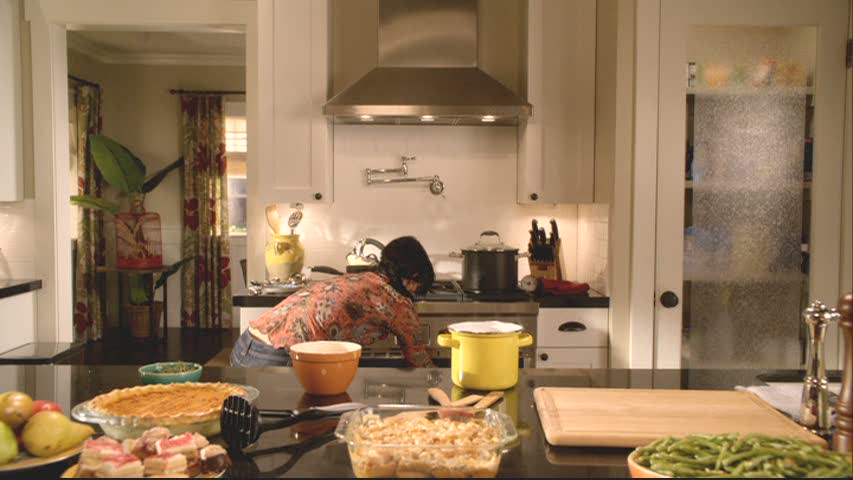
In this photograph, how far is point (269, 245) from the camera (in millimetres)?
4234

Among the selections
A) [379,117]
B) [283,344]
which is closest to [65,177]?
[379,117]

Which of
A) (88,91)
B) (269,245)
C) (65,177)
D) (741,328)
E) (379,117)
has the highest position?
(88,91)

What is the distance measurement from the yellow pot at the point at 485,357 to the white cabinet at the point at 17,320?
3202mm

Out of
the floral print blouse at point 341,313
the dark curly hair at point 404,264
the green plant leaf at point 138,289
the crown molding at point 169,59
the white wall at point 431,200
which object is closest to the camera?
the floral print blouse at point 341,313

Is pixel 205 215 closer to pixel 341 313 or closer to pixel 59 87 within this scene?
pixel 59 87

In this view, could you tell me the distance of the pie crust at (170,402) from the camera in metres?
1.42

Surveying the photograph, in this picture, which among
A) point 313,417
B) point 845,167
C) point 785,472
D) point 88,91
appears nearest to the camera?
point 785,472

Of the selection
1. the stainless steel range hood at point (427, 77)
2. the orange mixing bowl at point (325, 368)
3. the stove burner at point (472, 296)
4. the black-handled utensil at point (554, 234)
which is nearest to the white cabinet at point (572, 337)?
the stove burner at point (472, 296)

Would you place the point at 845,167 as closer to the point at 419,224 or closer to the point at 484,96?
the point at 484,96

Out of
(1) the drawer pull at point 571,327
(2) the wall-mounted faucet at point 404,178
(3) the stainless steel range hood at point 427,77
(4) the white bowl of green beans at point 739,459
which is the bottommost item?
Answer: (1) the drawer pull at point 571,327

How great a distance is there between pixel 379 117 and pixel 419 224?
71 cm

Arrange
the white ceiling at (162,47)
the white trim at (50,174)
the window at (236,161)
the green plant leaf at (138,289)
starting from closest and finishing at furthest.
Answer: the white trim at (50,174)
the white ceiling at (162,47)
the green plant leaf at (138,289)
the window at (236,161)

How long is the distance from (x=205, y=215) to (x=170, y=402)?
21.5 ft

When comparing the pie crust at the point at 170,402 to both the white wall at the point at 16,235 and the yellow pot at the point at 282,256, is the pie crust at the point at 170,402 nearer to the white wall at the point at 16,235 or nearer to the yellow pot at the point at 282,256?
the yellow pot at the point at 282,256
